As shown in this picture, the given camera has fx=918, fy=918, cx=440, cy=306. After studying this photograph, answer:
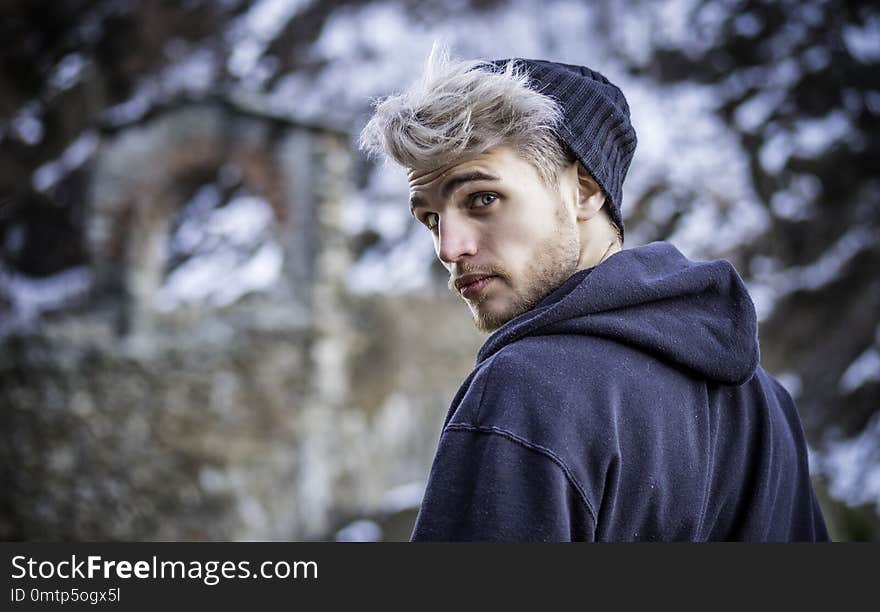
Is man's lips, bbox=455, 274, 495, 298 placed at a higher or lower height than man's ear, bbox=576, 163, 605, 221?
lower

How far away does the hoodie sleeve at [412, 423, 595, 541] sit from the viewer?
989mm

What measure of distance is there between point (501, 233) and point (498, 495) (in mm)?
388

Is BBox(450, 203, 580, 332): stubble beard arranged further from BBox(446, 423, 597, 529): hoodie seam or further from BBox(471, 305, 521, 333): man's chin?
BBox(446, 423, 597, 529): hoodie seam

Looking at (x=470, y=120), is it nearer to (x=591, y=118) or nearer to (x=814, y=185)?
(x=591, y=118)

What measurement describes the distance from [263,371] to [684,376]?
634 centimetres

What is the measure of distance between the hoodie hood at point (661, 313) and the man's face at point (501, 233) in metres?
0.04

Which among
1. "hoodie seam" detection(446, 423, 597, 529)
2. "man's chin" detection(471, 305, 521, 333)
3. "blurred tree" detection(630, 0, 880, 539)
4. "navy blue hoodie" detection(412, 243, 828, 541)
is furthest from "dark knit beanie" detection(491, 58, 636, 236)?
"blurred tree" detection(630, 0, 880, 539)

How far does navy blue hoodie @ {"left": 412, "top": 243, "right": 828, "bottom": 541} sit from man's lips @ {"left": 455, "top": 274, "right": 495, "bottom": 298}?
0.09 meters

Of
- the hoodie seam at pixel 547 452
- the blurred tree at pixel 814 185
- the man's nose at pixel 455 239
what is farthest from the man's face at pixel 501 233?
the blurred tree at pixel 814 185

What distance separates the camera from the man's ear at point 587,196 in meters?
1.32

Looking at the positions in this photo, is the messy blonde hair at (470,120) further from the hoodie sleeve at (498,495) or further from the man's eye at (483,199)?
the hoodie sleeve at (498,495)

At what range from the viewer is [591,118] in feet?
4.29

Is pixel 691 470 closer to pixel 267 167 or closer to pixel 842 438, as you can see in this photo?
pixel 842 438

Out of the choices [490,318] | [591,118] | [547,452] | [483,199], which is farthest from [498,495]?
[591,118]
